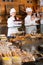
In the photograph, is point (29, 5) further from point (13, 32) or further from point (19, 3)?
point (13, 32)

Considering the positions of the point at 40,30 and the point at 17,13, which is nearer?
the point at 40,30

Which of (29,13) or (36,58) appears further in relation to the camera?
(29,13)

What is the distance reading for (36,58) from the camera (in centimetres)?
129

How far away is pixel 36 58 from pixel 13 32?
1.09 meters

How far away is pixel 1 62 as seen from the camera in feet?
3.89

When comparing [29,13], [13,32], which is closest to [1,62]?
[13,32]

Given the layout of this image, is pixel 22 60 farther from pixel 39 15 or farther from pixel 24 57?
pixel 39 15

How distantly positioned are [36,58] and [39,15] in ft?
10.7

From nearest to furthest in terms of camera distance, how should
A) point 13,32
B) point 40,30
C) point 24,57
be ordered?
point 24,57 < point 13,32 < point 40,30

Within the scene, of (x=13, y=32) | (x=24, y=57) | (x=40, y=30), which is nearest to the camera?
(x=24, y=57)

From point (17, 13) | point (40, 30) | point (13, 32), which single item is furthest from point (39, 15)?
point (13, 32)

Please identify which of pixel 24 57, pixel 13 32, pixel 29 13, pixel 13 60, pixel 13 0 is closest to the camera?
pixel 13 60

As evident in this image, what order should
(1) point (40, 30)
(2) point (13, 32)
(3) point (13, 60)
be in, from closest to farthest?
1. (3) point (13, 60)
2. (2) point (13, 32)
3. (1) point (40, 30)

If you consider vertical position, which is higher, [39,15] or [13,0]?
[13,0]
